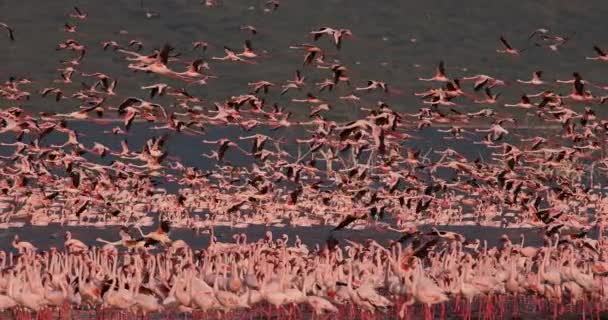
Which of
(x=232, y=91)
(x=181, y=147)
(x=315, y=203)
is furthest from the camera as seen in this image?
(x=232, y=91)

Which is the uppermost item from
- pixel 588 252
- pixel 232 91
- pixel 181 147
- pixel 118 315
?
pixel 232 91

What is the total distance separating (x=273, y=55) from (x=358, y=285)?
15921cm

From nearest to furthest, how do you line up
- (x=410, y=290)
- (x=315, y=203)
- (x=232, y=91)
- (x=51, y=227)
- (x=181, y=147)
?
(x=410, y=290), (x=51, y=227), (x=315, y=203), (x=181, y=147), (x=232, y=91)

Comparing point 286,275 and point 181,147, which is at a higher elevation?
point 181,147

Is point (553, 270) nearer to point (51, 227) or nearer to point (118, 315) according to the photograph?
point (118, 315)

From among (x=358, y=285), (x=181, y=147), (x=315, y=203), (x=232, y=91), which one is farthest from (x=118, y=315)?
(x=232, y=91)

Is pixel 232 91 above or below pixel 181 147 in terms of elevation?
above

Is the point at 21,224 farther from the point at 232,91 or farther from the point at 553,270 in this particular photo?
the point at 232,91

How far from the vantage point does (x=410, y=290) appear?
1102 inches

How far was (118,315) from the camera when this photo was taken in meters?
28.6

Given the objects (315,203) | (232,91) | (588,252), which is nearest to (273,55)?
(232,91)

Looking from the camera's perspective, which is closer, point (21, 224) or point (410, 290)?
point (410, 290)

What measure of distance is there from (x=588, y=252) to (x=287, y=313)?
8.43m

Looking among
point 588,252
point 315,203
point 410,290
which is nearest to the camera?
point 410,290
